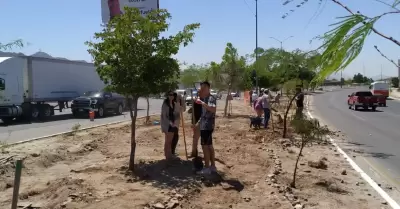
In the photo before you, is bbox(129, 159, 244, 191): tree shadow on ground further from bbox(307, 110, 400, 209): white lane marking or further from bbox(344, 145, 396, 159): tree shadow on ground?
bbox(344, 145, 396, 159): tree shadow on ground

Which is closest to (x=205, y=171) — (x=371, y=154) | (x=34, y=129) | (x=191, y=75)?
(x=371, y=154)

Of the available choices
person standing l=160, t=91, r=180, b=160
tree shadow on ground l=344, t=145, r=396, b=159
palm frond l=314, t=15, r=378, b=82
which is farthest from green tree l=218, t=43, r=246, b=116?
palm frond l=314, t=15, r=378, b=82

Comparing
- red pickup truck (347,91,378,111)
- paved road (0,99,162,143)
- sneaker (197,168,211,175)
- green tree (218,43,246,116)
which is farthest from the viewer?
red pickup truck (347,91,378,111)

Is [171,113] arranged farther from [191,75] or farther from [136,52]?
[191,75]

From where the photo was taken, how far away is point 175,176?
7906mm

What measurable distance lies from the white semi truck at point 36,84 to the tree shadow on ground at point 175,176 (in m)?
14.9

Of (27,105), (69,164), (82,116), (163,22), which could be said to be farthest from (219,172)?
(82,116)

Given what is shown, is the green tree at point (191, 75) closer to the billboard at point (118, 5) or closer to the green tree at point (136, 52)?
the billboard at point (118, 5)

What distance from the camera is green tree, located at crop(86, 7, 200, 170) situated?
26.3 feet

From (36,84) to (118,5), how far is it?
7756 millimetres

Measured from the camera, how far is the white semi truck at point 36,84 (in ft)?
75.4

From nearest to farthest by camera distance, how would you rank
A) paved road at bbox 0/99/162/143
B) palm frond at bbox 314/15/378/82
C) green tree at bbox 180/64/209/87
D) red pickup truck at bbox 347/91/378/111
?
palm frond at bbox 314/15/378/82
paved road at bbox 0/99/162/143
red pickup truck at bbox 347/91/378/111
green tree at bbox 180/64/209/87

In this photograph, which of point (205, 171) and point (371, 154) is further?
point (371, 154)

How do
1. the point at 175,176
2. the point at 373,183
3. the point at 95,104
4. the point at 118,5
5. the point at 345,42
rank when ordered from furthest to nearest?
the point at 95,104 → the point at 118,5 → the point at 373,183 → the point at 175,176 → the point at 345,42
